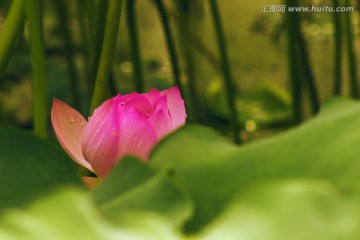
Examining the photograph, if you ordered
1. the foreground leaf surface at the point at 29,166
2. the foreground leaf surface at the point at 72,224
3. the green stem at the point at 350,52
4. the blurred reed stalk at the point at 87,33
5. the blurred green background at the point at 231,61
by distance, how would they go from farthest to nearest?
1. the blurred green background at the point at 231,61
2. the green stem at the point at 350,52
3. the blurred reed stalk at the point at 87,33
4. the foreground leaf surface at the point at 29,166
5. the foreground leaf surface at the point at 72,224

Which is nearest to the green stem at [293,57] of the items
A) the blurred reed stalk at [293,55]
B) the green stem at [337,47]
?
the blurred reed stalk at [293,55]

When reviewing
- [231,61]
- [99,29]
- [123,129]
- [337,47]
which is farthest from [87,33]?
[231,61]

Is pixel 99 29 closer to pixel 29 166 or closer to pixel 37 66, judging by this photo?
pixel 37 66

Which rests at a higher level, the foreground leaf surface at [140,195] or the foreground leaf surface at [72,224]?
the foreground leaf surface at [72,224]

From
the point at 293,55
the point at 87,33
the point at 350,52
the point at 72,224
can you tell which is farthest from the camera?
the point at 87,33

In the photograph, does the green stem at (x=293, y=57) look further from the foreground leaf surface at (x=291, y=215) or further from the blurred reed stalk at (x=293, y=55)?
the foreground leaf surface at (x=291, y=215)

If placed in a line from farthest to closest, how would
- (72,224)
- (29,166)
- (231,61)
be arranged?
(231,61), (29,166), (72,224)

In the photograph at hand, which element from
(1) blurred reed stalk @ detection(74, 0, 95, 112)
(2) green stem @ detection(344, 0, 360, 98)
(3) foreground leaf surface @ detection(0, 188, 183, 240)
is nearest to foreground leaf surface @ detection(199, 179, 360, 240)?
(3) foreground leaf surface @ detection(0, 188, 183, 240)
